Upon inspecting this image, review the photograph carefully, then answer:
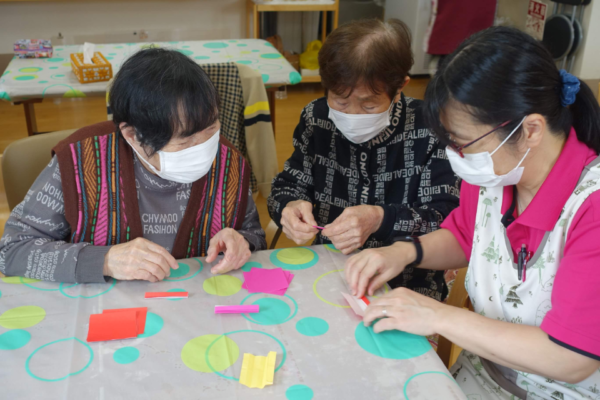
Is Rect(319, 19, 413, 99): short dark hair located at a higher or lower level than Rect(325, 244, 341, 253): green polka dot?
higher

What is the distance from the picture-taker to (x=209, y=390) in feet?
2.89

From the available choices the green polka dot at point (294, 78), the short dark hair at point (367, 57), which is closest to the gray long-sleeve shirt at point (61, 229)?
the short dark hair at point (367, 57)

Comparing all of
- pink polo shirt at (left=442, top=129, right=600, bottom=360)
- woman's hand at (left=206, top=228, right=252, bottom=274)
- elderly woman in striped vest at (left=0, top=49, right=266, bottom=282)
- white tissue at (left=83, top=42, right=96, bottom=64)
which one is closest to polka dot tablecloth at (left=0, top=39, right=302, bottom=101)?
white tissue at (left=83, top=42, right=96, bottom=64)

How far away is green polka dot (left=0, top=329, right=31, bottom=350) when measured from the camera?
3.14 feet

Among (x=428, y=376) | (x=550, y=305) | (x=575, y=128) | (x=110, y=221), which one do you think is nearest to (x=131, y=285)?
(x=110, y=221)

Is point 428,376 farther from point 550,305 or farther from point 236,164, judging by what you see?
point 236,164

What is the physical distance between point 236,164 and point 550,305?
870mm

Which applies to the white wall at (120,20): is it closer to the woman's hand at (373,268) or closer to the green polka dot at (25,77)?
the green polka dot at (25,77)

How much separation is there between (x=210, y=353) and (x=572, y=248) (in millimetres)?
686

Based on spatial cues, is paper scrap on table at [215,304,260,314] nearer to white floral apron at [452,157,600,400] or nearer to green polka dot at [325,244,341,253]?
green polka dot at [325,244,341,253]

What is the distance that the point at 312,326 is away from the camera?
1047mm

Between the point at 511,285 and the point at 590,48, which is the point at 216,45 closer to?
→ the point at 511,285

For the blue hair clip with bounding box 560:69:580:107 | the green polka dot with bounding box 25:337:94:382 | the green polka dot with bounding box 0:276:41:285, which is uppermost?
the blue hair clip with bounding box 560:69:580:107

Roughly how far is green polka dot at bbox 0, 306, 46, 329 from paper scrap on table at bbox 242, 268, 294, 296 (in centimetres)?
42
